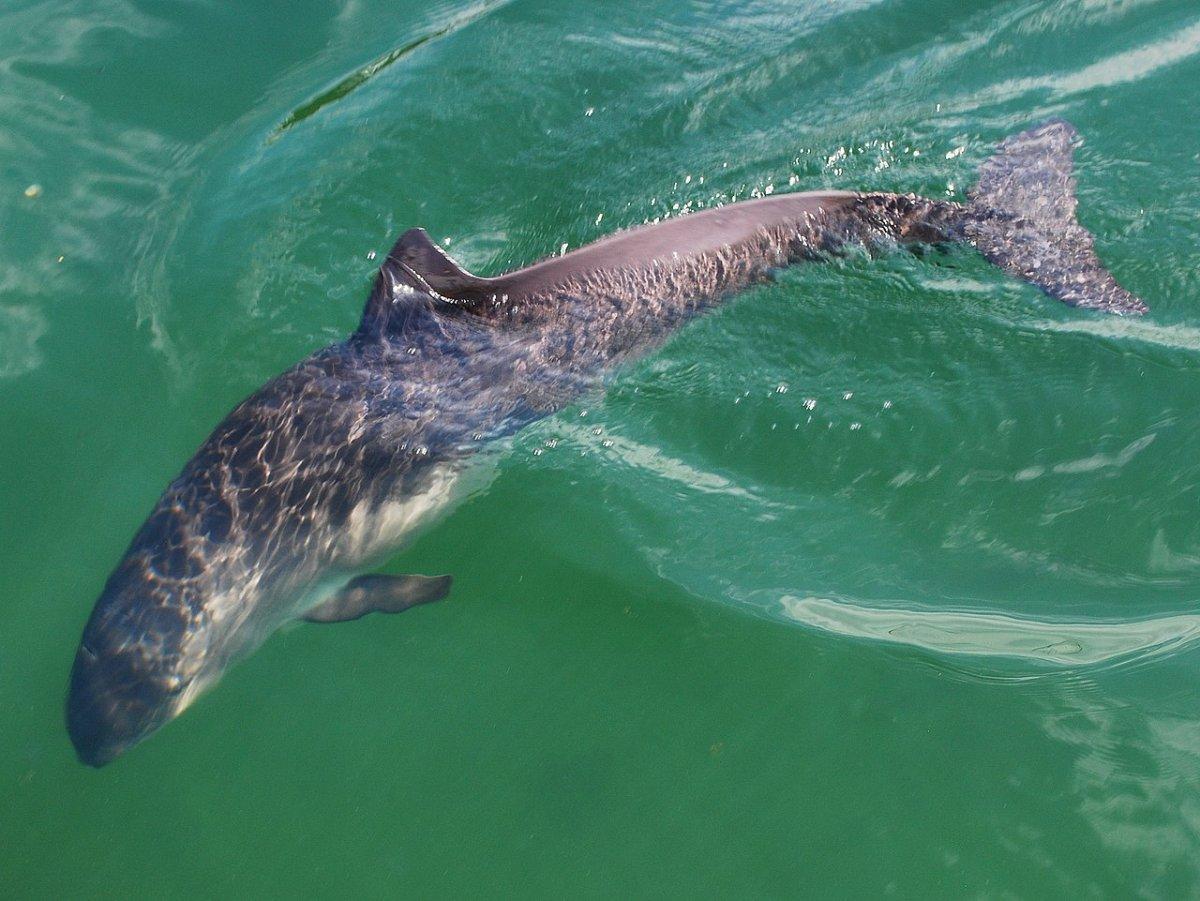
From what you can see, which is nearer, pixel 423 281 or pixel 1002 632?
pixel 1002 632

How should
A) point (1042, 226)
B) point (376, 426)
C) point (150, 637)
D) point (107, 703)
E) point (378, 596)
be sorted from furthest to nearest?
point (1042, 226) < point (376, 426) < point (378, 596) < point (150, 637) < point (107, 703)

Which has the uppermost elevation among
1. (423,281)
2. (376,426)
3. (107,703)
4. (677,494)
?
(423,281)

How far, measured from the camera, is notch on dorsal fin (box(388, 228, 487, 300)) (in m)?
5.95

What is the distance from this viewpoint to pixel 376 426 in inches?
231

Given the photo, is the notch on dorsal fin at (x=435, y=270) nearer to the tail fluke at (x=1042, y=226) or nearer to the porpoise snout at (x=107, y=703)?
the porpoise snout at (x=107, y=703)

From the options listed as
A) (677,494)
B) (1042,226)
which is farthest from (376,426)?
(1042,226)

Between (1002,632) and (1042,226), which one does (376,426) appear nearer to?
(1002,632)

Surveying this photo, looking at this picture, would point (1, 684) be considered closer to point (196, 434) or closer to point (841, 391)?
point (196, 434)

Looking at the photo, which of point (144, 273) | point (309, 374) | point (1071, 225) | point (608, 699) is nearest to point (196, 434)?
point (309, 374)

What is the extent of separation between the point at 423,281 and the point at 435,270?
0.09m

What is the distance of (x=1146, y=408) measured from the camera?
19.7ft

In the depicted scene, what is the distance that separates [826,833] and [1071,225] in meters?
4.10

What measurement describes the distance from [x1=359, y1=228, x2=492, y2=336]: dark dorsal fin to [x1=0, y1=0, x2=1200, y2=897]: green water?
0.89 m

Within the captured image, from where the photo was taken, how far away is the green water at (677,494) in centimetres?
503
